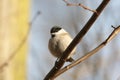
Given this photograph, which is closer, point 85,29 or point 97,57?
point 85,29

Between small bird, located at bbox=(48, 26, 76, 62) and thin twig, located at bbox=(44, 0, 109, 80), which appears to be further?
small bird, located at bbox=(48, 26, 76, 62)

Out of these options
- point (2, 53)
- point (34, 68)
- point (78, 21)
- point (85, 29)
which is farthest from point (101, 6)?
point (78, 21)

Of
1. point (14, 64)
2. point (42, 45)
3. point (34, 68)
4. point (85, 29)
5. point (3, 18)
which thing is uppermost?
point (85, 29)

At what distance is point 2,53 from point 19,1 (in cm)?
31

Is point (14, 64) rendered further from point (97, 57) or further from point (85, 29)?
point (97, 57)

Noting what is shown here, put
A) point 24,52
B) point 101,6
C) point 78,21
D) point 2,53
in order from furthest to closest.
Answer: point 78,21
point 24,52
point 2,53
point 101,6

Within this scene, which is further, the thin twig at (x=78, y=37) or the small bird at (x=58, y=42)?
the small bird at (x=58, y=42)

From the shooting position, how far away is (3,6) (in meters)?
2.32

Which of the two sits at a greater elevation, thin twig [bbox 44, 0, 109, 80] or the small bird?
thin twig [bbox 44, 0, 109, 80]

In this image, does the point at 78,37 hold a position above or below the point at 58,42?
above

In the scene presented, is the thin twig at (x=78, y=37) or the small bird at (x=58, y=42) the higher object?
the thin twig at (x=78, y=37)

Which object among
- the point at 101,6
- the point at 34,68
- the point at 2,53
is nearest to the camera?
the point at 101,6

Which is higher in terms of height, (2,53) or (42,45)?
(2,53)

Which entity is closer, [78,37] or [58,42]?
[78,37]
